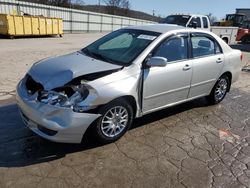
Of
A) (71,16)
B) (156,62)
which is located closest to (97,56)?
(156,62)

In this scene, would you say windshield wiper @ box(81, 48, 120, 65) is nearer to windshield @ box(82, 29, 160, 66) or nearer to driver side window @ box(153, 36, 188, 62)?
windshield @ box(82, 29, 160, 66)

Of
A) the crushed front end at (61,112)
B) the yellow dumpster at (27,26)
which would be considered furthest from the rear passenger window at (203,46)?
the yellow dumpster at (27,26)

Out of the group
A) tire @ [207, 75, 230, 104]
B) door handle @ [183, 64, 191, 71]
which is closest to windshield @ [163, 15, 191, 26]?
tire @ [207, 75, 230, 104]

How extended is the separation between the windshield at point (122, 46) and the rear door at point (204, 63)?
3.20ft

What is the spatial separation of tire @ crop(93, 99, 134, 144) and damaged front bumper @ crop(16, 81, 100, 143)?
16cm

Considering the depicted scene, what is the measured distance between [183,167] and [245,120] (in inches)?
92.6

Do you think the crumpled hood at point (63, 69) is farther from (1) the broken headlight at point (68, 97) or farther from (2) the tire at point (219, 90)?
(2) the tire at point (219, 90)

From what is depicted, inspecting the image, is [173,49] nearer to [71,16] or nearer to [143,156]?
[143,156]

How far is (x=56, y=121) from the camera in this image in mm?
3217

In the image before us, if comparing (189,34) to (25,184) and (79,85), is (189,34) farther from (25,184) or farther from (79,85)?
(25,184)

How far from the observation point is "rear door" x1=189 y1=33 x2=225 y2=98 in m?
4.78

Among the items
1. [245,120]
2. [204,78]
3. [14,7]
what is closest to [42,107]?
[204,78]

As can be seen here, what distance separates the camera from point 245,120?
16.6 ft

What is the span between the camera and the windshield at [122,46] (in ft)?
13.2
